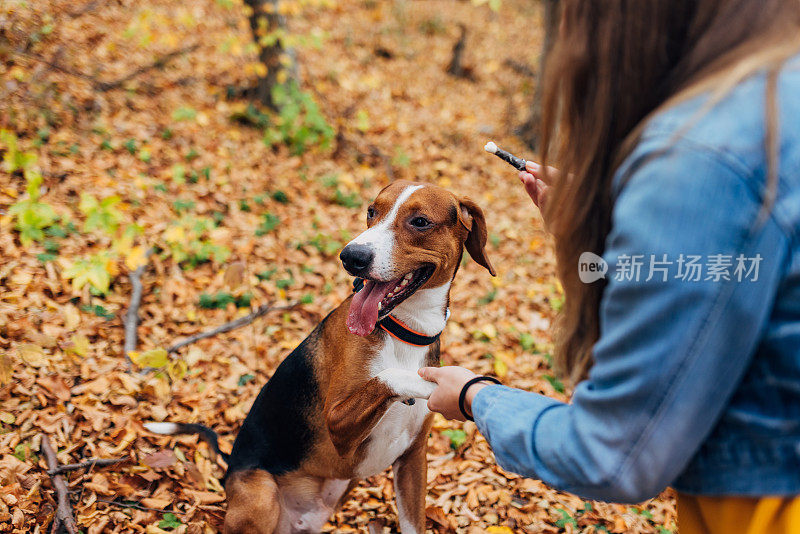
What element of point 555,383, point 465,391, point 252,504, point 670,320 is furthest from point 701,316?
point 555,383

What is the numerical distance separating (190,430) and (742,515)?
3.22m

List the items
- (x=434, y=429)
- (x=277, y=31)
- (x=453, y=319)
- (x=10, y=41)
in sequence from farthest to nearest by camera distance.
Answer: (x=277, y=31) → (x=10, y=41) → (x=453, y=319) → (x=434, y=429)

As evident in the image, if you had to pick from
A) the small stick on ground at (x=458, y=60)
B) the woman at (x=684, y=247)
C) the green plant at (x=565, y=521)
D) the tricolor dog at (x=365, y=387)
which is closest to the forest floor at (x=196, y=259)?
the green plant at (x=565, y=521)

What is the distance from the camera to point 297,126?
8375mm

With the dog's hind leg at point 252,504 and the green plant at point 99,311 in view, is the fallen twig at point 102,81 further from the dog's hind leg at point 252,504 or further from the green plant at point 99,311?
the dog's hind leg at point 252,504

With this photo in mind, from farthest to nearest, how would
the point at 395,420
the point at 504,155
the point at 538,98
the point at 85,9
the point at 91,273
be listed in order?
the point at 538,98 → the point at 85,9 → the point at 91,273 → the point at 395,420 → the point at 504,155

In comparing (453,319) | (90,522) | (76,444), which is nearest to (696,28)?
(90,522)

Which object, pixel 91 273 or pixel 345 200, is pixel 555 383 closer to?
pixel 345 200

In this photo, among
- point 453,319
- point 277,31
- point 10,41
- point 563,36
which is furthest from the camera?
point 277,31

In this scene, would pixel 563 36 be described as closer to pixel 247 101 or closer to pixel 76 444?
pixel 76 444

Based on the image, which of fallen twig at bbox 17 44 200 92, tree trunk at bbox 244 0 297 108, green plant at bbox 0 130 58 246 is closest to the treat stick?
green plant at bbox 0 130 58 246

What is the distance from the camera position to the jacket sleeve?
1.29 metres

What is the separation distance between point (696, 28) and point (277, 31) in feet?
24.8

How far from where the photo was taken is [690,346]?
1.34m
